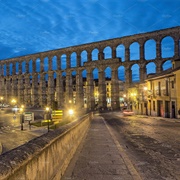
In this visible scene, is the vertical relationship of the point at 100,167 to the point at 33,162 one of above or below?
below

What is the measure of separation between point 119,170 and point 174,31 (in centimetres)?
6152

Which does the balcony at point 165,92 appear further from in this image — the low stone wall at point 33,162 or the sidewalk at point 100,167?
the low stone wall at point 33,162

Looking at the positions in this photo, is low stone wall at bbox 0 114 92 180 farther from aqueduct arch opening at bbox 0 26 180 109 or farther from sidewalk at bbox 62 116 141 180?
aqueduct arch opening at bbox 0 26 180 109

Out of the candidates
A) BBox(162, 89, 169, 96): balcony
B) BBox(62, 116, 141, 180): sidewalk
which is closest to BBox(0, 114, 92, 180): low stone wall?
BBox(62, 116, 141, 180): sidewalk

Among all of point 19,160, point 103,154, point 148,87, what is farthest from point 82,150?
point 148,87

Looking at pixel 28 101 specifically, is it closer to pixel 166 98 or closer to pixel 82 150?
pixel 166 98

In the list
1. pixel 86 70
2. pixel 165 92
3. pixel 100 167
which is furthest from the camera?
pixel 86 70

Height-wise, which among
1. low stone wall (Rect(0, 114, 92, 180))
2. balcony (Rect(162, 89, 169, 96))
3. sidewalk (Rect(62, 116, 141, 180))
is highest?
balcony (Rect(162, 89, 169, 96))

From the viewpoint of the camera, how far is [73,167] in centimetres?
670

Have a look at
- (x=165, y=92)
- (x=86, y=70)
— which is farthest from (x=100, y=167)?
(x=86, y=70)

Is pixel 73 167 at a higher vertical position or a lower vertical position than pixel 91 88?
lower

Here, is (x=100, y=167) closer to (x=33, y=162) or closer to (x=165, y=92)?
(x=33, y=162)

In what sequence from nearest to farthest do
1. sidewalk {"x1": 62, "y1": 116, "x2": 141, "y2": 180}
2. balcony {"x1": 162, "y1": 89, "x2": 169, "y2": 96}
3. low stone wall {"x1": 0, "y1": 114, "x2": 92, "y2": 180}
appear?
low stone wall {"x1": 0, "y1": 114, "x2": 92, "y2": 180}, sidewalk {"x1": 62, "y1": 116, "x2": 141, "y2": 180}, balcony {"x1": 162, "y1": 89, "x2": 169, "y2": 96}

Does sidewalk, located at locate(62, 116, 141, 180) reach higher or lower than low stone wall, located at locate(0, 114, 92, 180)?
lower
